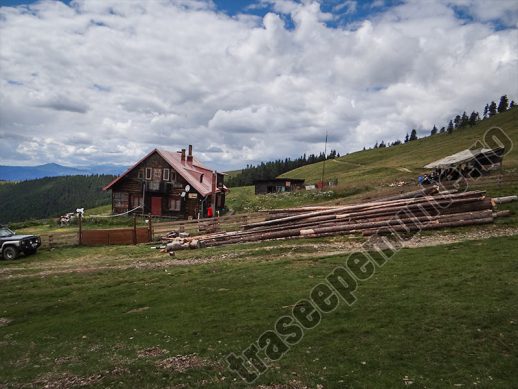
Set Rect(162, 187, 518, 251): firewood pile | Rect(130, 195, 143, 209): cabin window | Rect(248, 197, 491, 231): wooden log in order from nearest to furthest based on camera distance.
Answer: Rect(162, 187, 518, 251): firewood pile
Rect(248, 197, 491, 231): wooden log
Rect(130, 195, 143, 209): cabin window

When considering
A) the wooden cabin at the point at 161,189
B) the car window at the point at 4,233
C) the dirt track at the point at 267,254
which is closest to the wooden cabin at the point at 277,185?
the wooden cabin at the point at 161,189

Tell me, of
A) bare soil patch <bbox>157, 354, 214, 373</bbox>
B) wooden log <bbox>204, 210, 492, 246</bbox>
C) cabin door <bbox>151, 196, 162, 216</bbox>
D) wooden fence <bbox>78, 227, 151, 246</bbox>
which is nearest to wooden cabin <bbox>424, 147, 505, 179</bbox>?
wooden log <bbox>204, 210, 492, 246</bbox>

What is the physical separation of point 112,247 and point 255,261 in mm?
15430

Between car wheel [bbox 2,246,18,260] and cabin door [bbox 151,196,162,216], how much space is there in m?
23.1

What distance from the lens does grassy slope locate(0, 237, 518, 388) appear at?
8.39 metres

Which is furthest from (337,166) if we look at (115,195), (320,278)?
(320,278)

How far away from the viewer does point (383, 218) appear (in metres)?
24.6

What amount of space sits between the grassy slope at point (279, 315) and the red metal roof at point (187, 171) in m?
30.4

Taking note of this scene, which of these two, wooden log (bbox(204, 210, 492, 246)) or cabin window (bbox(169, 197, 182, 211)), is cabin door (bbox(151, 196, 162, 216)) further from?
wooden log (bbox(204, 210, 492, 246))

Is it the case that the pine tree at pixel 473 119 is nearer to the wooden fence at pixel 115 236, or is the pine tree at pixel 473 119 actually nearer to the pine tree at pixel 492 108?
the pine tree at pixel 492 108

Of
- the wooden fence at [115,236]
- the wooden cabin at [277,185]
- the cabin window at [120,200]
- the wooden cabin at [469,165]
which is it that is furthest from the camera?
the wooden cabin at [277,185]

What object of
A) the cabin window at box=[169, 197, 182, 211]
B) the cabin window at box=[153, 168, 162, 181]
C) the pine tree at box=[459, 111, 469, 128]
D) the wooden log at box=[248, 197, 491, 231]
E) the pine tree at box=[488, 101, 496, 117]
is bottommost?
the wooden log at box=[248, 197, 491, 231]

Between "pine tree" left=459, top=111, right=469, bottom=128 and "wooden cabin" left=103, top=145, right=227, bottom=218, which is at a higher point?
"pine tree" left=459, top=111, right=469, bottom=128

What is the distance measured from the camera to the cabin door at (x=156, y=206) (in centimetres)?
5112
